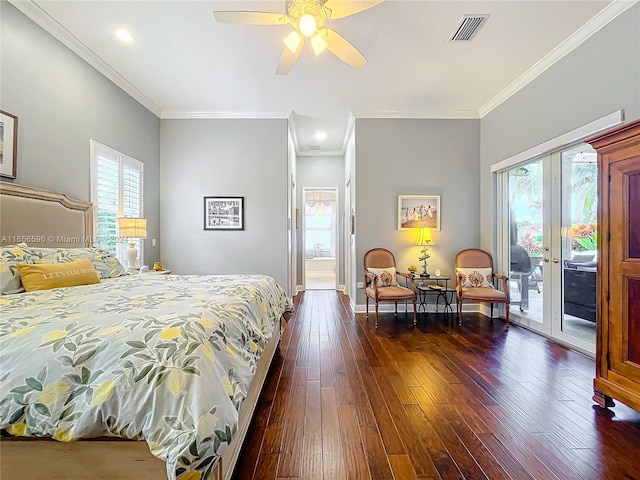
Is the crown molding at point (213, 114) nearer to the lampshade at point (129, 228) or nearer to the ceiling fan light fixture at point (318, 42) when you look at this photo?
the lampshade at point (129, 228)

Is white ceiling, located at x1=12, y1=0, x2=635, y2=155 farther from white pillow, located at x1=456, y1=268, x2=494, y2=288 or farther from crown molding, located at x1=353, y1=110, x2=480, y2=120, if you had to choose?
white pillow, located at x1=456, y1=268, x2=494, y2=288

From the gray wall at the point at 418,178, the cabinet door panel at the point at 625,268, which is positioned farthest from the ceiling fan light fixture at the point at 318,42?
the gray wall at the point at 418,178

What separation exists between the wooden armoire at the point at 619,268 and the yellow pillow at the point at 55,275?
12.2 ft

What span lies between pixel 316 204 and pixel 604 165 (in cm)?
811

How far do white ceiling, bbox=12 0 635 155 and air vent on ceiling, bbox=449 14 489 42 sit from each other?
5 centimetres

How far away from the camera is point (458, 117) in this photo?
493cm

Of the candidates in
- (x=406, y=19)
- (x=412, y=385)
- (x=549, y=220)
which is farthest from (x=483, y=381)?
(x=406, y=19)

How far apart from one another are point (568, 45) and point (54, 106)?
5.08 meters

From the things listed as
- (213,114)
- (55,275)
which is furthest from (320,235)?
(55,275)

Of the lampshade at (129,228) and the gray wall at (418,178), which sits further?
the gray wall at (418,178)

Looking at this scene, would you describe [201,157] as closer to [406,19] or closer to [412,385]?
[406,19]

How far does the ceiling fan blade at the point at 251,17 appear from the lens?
229cm

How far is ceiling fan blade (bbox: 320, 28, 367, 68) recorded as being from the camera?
8.24ft

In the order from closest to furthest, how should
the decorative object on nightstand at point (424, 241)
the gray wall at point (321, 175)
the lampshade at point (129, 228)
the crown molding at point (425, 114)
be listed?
the lampshade at point (129, 228)
the decorative object on nightstand at point (424, 241)
the crown molding at point (425, 114)
the gray wall at point (321, 175)
